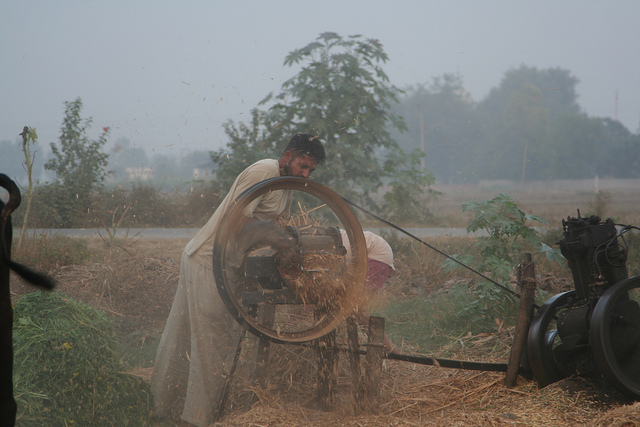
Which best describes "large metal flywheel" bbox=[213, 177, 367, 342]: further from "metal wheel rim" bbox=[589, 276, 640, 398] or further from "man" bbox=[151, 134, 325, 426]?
"metal wheel rim" bbox=[589, 276, 640, 398]

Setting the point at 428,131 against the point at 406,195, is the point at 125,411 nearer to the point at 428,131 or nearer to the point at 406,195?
the point at 406,195

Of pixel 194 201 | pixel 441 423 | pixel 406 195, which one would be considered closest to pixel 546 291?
pixel 441 423

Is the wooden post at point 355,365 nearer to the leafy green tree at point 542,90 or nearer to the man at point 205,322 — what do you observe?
the man at point 205,322

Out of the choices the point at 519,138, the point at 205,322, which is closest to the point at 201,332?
the point at 205,322

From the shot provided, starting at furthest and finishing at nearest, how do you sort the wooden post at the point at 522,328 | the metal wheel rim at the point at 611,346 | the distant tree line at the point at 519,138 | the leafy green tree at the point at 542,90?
the leafy green tree at the point at 542,90
the distant tree line at the point at 519,138
the wooden post at the point at 522,328
the metal wheel rim at the point at 611,346

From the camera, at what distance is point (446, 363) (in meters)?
3.52

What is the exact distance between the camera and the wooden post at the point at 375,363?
333 cm

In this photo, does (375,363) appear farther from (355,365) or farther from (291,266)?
(291,266)

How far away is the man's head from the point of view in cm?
327

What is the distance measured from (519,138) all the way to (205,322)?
4253 centimetres

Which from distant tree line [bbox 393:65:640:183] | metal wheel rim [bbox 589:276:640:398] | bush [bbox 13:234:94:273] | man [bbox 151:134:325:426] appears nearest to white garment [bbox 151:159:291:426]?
man [bbox 151:134:325:426]

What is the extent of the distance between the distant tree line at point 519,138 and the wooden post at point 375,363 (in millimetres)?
26986

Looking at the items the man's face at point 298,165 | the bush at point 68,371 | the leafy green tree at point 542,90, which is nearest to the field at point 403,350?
the bush at point 68,371

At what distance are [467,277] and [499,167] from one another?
37.5 metres
